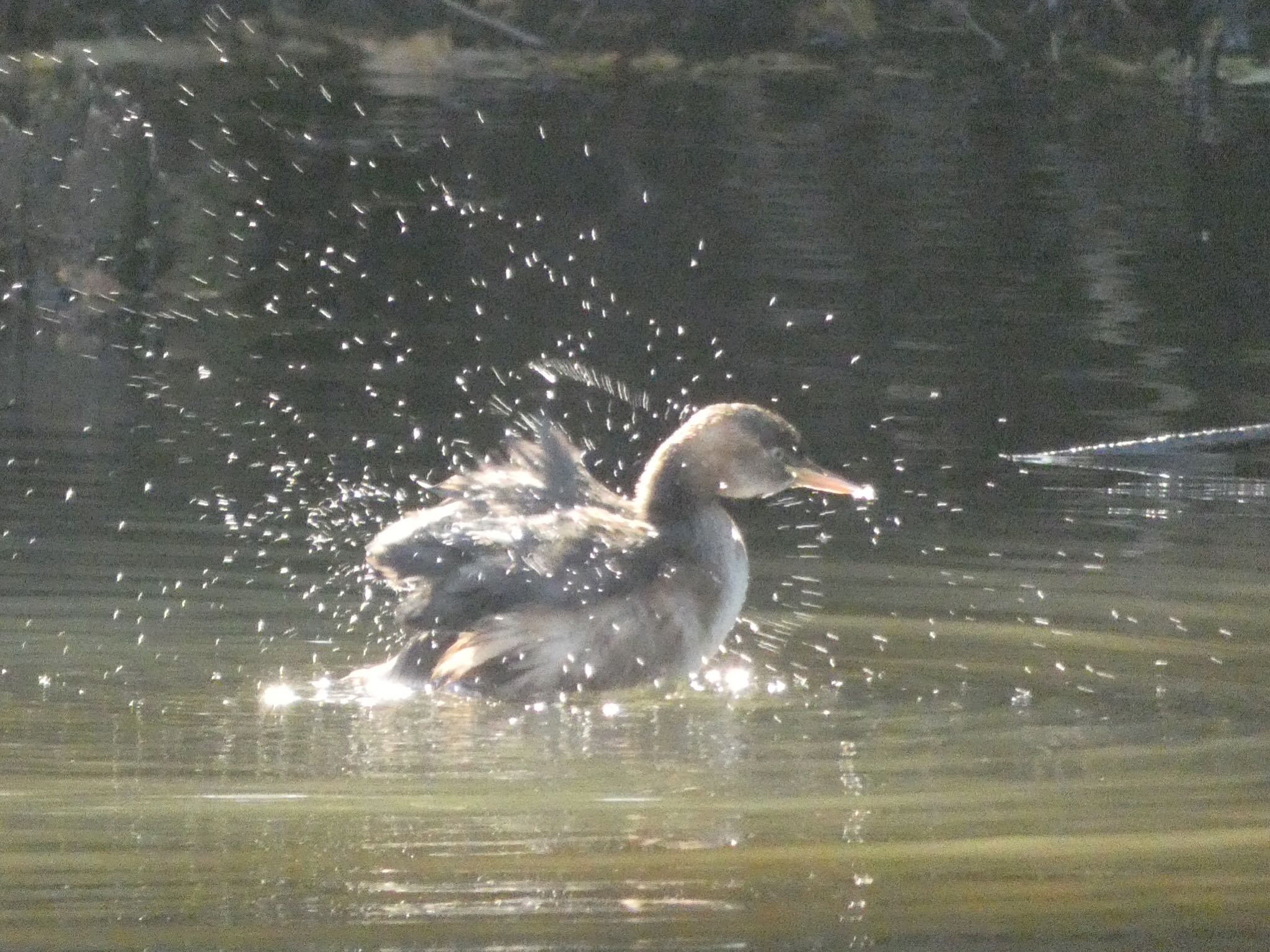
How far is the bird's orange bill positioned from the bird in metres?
0.09

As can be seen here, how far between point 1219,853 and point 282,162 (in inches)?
893

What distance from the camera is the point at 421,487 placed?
1130cm

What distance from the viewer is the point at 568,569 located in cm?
812

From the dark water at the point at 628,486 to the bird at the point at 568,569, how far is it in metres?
0.15

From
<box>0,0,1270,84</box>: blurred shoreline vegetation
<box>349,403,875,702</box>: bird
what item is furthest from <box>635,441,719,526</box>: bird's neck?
<box>0,0,1270,84</box>: blurred shoreline vegetation

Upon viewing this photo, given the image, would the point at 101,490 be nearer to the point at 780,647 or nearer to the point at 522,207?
the point at 780,647

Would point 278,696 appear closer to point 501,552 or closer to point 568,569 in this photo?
point 501,552

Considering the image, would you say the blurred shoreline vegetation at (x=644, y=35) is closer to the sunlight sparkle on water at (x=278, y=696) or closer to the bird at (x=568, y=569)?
the bird at (x=568, y=569)

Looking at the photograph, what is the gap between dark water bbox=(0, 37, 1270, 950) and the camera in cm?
585

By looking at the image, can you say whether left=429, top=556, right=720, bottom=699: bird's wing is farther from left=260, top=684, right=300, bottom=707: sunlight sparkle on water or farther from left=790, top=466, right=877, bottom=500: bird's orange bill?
left=790, top=466, right=877, bottom=500: bird's orange bill

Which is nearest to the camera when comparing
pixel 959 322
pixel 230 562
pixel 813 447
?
pixel 230 562

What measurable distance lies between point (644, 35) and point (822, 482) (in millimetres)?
37877

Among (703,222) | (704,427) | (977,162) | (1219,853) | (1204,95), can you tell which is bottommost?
(1219,853)

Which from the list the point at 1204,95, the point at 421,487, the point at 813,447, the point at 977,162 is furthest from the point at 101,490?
the point at 1204,95
